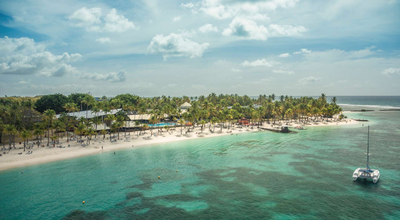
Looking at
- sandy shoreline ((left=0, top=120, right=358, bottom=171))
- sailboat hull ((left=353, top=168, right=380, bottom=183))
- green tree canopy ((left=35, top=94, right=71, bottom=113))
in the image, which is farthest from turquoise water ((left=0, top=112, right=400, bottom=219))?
green tree canopy ((left=35, top=94, right=71, bottom=113))

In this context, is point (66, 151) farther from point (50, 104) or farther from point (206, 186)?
point (50, 104)

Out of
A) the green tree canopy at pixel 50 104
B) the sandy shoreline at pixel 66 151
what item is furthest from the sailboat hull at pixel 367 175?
the green tree canopy at pixel 50 104

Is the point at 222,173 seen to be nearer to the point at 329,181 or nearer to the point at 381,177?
the point at 329,181

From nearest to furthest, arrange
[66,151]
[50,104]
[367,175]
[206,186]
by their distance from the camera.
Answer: [206,186], [367,175], [66,151], [50,104]

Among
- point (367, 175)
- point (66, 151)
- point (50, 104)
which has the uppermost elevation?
point (50, 104)

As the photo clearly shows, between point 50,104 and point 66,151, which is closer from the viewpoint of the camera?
point 66,151

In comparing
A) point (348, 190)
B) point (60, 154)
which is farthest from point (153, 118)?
point (348, 190)

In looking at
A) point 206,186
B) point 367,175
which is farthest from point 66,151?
point 367,175

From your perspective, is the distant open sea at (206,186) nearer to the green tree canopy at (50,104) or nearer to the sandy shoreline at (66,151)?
the sandy shoreline at (66,151)
